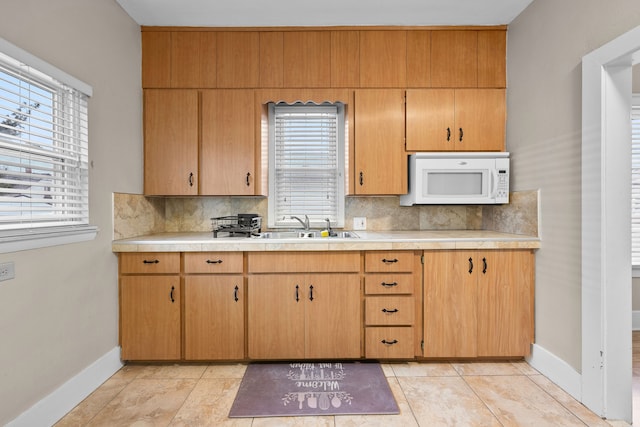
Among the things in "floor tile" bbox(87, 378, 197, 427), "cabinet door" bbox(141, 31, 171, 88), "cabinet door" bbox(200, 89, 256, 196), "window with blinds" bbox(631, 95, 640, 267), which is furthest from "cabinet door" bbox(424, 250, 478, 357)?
"cabinet door" bbox(141, 31, 171, 88)

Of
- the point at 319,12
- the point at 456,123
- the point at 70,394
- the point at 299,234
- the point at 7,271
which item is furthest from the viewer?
the point at 299,234

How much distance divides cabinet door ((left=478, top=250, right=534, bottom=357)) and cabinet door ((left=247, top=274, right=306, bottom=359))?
1316 millimetres

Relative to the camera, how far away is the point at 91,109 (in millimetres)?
2301

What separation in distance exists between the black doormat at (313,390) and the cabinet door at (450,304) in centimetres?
50

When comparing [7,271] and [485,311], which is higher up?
[7,271]

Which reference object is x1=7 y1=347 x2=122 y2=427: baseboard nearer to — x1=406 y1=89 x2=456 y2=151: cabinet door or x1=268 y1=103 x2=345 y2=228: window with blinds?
x1=268 y1=103 x2=345 y2=228: window with blinds

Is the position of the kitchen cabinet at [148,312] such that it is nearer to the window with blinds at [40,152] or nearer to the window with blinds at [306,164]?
the window with blinds at [40,152]

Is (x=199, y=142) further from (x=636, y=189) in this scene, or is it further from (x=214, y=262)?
(x=636, y=189)

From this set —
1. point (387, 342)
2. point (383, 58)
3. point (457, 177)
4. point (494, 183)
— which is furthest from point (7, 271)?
point (494, 183)

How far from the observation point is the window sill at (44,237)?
1654 mm

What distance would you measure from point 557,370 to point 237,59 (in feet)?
10.6

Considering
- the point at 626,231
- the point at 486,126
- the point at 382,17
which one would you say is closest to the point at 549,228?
the point at 626,231

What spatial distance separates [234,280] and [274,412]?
2.98 feet

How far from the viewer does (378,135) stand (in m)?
2.92
